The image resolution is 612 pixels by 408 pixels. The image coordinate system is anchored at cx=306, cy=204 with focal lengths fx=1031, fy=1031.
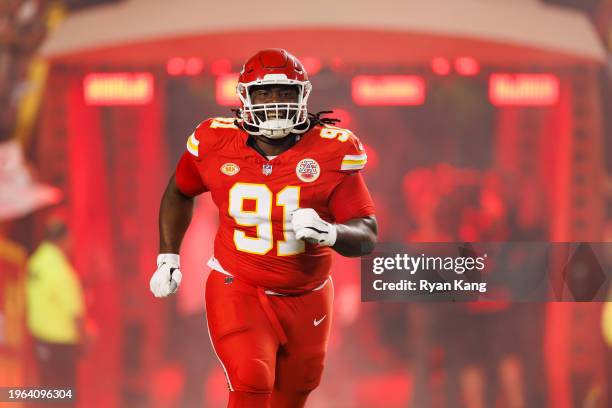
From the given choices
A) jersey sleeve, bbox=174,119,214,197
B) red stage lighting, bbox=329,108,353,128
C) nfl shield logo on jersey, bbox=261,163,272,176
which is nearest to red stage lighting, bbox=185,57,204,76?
red stage lighting, bbox=329,108,353,128

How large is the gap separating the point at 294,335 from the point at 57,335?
1.44 metres

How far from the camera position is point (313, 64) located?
3.83m

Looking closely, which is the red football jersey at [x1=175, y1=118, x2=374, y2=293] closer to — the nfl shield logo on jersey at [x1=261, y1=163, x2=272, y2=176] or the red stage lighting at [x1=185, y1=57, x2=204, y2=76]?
the nfl shield logo on jersey at [x1=261, y1=163, x2=272, y2=176]

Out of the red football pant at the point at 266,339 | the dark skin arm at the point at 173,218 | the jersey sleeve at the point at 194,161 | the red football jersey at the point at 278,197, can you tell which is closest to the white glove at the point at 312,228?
the red football jersey at the point at 278,197

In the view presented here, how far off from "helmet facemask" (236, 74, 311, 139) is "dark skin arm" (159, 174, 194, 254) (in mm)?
339

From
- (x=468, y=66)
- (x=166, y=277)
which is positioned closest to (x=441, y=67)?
(x=468, y=66)

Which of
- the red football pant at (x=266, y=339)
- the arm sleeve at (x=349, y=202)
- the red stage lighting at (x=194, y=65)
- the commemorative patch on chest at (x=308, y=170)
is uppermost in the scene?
the red stage lighting at (x=194, y=65)

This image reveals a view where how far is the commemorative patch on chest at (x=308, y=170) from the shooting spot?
2.71 metres

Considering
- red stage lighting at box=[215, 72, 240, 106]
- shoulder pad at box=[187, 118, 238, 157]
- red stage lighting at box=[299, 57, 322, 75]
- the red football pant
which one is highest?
red stage lighting at box=[299, 57, 322, 75]

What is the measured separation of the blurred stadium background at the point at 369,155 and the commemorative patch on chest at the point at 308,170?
114cm

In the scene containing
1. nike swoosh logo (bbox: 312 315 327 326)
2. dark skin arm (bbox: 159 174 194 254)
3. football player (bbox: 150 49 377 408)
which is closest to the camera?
football player (bbox: 150 49 377 408)

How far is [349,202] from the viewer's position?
2736 millimetres

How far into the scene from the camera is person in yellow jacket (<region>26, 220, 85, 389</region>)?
3.86m

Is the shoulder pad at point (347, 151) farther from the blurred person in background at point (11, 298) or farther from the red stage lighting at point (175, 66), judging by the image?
the blurred person in background at point (11, 298)
